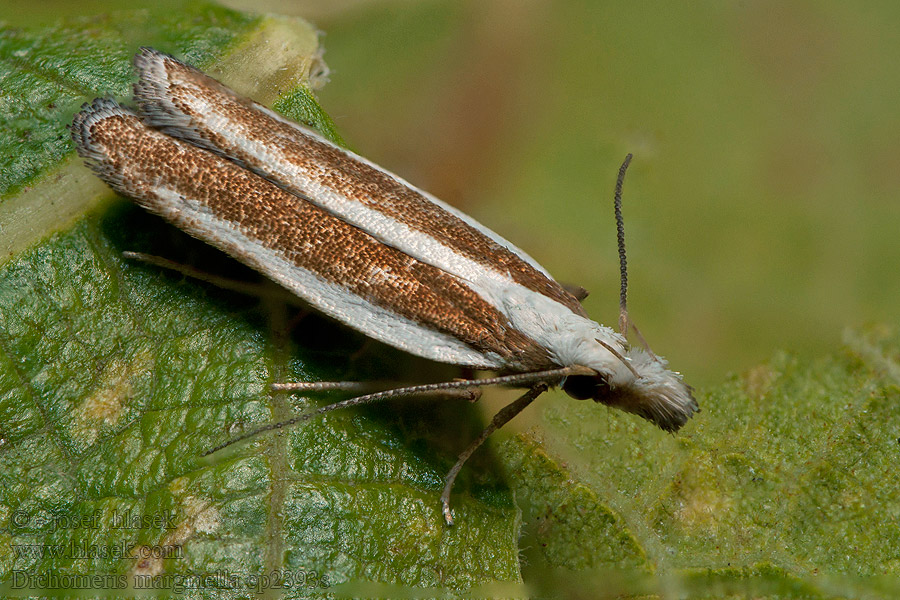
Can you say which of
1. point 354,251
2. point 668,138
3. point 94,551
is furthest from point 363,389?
point 668,138

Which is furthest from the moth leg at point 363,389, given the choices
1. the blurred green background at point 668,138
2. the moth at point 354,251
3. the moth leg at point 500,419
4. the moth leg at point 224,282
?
the blurred green background at point 668,138

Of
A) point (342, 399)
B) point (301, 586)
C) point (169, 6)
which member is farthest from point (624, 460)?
point (169, 6)

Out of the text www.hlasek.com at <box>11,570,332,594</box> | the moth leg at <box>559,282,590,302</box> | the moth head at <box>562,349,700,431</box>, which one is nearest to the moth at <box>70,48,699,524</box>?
the moth head at <box>562,349,700,431</box>

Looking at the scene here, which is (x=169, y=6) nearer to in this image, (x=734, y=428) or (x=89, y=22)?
(x=89, y=22)

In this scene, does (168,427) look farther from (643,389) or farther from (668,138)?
(668,138)

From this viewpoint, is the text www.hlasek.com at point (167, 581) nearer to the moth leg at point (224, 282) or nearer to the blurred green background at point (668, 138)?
the moth leg at point (224, 282)

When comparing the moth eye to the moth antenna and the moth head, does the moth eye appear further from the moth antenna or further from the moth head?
the moth antenna
